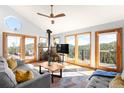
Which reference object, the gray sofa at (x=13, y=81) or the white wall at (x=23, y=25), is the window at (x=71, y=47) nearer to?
the white wall at (x=23, y=25)

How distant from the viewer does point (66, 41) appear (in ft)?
21.5

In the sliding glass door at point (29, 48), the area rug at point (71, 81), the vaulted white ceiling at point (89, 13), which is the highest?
the vaulted white ceiling at point (89, 13)

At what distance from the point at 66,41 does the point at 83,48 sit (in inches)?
48.2

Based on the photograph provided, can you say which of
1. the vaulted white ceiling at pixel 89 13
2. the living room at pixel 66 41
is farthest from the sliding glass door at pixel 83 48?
the vaulted white ceiling at pixel 89 13

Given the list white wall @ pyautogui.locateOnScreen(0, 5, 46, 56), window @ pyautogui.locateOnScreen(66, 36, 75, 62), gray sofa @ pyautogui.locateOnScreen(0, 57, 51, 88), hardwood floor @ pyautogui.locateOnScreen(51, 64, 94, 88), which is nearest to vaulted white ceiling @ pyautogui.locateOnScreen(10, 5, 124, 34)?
window @ pyautogui.locateOnScreen(66, 36, 75, 62)

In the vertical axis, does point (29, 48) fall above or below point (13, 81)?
above

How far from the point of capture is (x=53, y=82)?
130 inches

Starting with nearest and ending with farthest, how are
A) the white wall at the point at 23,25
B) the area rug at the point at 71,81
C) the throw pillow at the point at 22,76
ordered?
the throw pillow at the point at 22,76
the area rug at the point at 71,81
the white wall at the point at 23,25

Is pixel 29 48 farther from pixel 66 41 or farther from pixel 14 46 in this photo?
pixel 66 41

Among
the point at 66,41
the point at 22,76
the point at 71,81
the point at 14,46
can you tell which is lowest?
the point at 71,81

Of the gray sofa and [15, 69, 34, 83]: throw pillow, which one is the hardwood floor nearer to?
the gray sofa

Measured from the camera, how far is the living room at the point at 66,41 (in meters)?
3.55

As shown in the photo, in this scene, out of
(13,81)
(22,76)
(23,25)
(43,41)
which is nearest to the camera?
(13,81)

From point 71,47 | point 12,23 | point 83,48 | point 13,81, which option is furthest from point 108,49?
point 12,23
